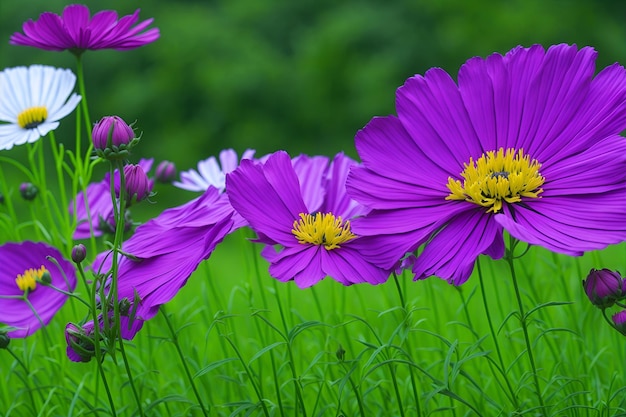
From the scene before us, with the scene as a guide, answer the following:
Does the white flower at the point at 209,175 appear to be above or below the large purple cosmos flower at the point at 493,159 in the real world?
above

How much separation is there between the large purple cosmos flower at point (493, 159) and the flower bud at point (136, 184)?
0.20 m

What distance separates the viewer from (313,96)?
489 cm

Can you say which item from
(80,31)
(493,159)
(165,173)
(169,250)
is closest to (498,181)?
(493,159)

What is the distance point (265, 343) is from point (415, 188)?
44 cm

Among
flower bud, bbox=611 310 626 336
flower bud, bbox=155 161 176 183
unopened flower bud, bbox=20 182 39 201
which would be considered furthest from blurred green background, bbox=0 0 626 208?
flower bud, bbox=611 310 626 336

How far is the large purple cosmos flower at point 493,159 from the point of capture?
0.63 meters

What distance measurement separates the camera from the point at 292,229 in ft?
2.39

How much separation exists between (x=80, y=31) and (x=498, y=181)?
47cm

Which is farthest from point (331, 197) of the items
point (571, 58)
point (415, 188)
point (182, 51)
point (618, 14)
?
point (618, 14)

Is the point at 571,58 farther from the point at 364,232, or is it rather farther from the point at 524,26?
the point at 524,26

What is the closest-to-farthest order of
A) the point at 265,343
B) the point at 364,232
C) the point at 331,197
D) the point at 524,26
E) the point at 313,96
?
the point at 364,232 → the point at 331,197 → the point at 265,343 → the point at 524,26 → the point at 313,96

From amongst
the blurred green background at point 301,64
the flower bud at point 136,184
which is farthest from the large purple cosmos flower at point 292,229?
the blurred green background at point 301,64

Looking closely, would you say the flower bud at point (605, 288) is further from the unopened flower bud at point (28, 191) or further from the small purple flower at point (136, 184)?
the unopened flower bud at point (28, 191)

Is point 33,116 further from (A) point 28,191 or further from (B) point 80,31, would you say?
(A) point 28,191
